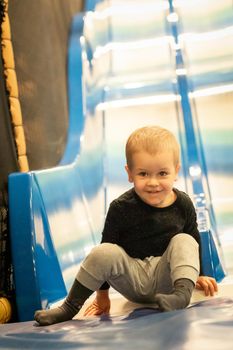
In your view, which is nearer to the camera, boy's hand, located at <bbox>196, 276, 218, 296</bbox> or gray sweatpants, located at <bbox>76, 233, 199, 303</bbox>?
gray sweatpants, located at <bbox>76, 233, 199, 303</bbox>

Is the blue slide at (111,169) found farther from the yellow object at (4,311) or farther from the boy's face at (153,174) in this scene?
the boy's face at (153,174)

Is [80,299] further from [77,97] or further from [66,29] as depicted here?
[66,29]

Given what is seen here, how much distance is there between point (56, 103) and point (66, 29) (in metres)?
0.69

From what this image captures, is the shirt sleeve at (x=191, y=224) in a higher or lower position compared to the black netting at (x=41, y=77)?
lower

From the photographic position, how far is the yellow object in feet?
5.49

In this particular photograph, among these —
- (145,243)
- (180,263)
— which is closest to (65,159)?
(145,243)

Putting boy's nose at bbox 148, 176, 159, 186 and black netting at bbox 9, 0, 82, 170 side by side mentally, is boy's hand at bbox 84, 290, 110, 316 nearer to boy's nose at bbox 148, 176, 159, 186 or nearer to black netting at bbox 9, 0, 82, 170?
boy's nose at bbox 148, 176, 159, 186

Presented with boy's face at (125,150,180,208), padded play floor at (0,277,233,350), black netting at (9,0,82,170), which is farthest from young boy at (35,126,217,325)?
black netting at (9,0,82,170)

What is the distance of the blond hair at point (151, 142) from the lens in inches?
60.1

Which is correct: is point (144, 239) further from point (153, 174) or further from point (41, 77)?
point (41, 77)

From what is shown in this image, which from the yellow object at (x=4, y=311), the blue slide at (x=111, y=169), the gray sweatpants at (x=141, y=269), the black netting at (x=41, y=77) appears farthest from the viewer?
the black netting at (x=41, y=77)

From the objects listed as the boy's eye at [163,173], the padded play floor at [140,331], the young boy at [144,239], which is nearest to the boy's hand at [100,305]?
the young boy at [144,239]

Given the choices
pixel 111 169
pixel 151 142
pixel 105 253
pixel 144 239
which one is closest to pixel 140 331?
pixel 105 253

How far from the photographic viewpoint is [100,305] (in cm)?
156
